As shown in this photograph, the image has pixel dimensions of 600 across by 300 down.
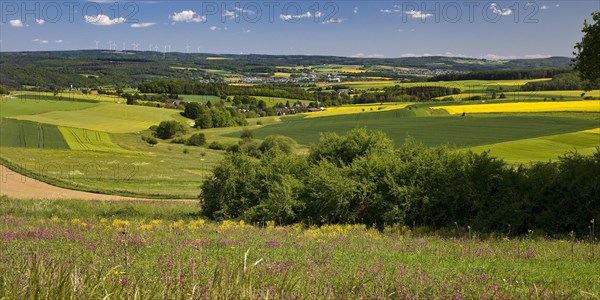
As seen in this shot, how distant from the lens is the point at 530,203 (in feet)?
58.7

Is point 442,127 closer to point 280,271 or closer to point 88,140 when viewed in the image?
point 88,140

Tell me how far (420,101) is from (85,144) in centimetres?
8735

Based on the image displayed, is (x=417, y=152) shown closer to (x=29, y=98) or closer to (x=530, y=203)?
(x=530, y=203)

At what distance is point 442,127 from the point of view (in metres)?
82.8

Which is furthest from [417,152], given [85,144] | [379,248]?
[85,144]

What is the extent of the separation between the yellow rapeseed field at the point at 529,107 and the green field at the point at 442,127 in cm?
738

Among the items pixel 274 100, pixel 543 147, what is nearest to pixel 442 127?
pixel 543 147

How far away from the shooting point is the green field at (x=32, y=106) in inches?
4188

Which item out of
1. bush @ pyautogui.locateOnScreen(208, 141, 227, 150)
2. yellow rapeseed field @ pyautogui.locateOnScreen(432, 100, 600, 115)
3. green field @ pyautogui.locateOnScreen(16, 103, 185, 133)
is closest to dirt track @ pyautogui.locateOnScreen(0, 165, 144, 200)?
bush @ pyautogui.locateOnScreen(208, 141, 227, 150)

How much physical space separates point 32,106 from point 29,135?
135 feet

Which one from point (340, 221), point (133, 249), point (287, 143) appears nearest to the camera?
point (133, 249)

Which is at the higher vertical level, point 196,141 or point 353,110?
point 353,110

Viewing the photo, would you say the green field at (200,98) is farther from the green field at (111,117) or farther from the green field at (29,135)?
the green field at (29,135)

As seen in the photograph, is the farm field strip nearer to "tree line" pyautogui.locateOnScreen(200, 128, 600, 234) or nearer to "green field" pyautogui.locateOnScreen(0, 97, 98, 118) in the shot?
"tree line" pyautogui.locateOnScreen(200, 128, 600, 234)
